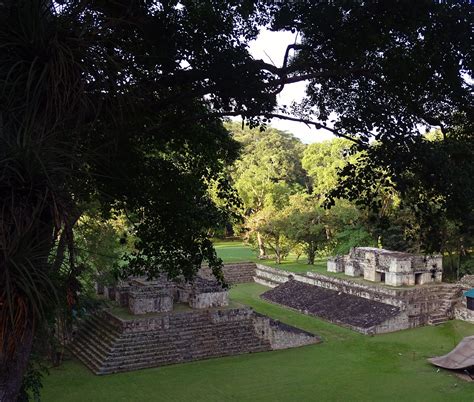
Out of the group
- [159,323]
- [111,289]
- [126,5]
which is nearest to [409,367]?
[159,323]

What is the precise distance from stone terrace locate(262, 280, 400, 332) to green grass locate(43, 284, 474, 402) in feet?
4.90

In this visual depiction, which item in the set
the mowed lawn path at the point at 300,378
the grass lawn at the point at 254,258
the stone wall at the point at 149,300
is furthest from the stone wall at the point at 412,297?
the stone wall at the point at 149,300

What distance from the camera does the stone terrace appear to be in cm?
1783

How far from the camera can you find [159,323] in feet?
47.8

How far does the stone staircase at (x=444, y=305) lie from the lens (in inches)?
721

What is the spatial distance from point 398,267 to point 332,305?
9.03 ft

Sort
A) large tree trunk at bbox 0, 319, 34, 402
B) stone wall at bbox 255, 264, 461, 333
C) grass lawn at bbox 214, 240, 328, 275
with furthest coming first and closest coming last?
grass lawn at bbox 214, 240, 328, 275 < stone wall at bbox 255, 264, 461, 333 < large tree trunk at bbox 0, 319, 34, 402

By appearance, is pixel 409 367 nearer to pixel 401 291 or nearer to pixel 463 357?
pixel 463 357

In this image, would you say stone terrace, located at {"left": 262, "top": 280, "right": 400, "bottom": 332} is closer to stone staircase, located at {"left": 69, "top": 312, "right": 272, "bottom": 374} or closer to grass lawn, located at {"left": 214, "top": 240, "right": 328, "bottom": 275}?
grass lawn, located at {"left": 214, "top": 240, "right": 328, "bottom": 275}

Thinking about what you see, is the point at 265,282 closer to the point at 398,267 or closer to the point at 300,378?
the point at 398,267

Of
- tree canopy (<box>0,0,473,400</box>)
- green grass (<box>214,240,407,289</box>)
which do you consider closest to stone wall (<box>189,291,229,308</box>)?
green grass (<box>214,240,407,289</box>)

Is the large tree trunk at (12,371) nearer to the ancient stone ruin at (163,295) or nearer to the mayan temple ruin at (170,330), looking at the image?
the mayan temple ruin at (170,330)

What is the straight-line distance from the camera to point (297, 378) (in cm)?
1306

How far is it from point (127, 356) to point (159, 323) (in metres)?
1.27
